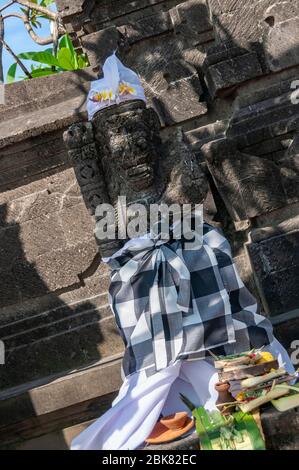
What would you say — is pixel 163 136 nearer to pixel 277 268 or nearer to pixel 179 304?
pixel 277 268

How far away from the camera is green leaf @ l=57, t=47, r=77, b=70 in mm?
9297

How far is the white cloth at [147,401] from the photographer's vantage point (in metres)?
3.97

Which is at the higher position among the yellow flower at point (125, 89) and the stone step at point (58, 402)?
the yellow flower at point (125, 89)

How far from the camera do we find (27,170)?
585 centimetres

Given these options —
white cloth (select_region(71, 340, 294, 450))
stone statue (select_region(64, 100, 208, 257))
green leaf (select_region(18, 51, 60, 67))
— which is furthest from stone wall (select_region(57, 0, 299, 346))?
green leaf (select_region(18, 51, 60, 67))

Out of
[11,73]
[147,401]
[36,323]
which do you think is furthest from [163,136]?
[11,73]

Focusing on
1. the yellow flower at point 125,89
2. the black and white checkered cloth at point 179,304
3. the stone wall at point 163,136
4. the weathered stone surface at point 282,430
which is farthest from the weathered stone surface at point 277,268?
the weathered stone surface at point 282,430

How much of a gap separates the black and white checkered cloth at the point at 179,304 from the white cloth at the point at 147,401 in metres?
0.08

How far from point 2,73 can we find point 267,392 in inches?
364

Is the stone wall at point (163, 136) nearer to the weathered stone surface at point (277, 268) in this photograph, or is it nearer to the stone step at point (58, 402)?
the weathered stone surface at point (277, 268)

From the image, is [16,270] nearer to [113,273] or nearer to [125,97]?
[113,273]

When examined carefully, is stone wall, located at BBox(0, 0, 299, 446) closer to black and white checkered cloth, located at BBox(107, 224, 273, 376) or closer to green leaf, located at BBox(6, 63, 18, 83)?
black and white checkered cloth, located at BBox(107, 224, 273, 376)

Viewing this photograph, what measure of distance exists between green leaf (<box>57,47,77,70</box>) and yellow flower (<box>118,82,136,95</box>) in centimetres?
480

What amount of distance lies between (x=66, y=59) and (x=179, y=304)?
18.7 ft
